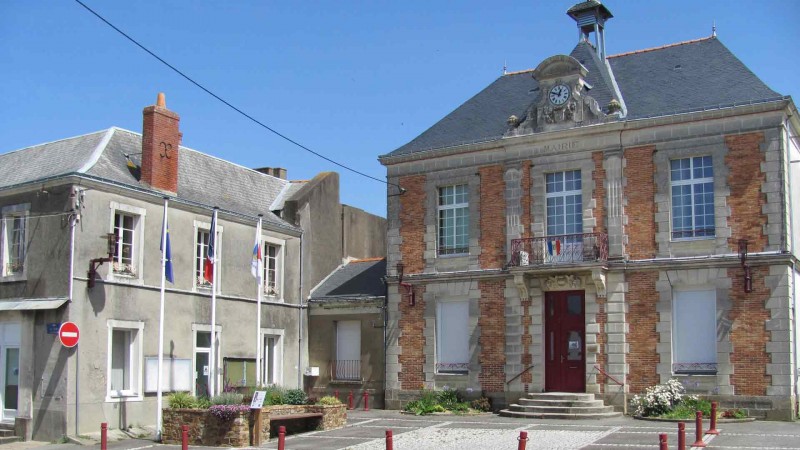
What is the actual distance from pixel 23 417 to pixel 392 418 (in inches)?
320

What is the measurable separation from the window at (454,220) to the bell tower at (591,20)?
5497mm

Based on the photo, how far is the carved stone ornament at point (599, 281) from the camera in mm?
20672

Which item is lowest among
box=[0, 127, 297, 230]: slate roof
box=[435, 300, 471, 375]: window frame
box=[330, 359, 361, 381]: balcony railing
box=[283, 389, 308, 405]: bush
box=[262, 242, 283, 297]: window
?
box=[283, 389, 308, 405]: bush

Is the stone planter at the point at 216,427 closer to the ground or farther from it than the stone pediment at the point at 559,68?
closer to the ground

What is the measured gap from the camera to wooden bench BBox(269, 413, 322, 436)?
18188 millimetres

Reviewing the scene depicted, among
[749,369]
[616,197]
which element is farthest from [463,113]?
[749,369]

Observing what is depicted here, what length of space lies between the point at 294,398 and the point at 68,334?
484 centimetres

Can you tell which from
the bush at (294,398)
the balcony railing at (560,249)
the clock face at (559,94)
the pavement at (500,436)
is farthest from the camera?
the clock face at (559,94)

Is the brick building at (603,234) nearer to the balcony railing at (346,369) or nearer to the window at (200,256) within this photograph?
the balcony railing at (346,369)

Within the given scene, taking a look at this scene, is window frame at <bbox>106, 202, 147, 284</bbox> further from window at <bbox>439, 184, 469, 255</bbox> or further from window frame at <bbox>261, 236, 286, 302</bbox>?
window at <bbox>439, 184, 469, 255</bbox>

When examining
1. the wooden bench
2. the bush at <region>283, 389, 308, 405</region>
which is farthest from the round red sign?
the bush at <region>283, 389, 308, 405</region>

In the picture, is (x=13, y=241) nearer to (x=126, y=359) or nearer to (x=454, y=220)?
(x=126, y=359)

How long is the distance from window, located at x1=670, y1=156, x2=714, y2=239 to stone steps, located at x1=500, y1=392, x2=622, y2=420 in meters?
4.23

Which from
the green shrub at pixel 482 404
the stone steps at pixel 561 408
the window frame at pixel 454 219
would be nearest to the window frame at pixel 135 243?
the window frame at pixel 454 219
